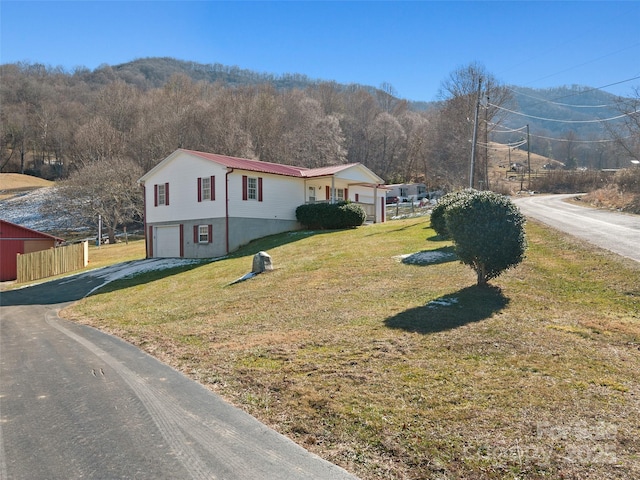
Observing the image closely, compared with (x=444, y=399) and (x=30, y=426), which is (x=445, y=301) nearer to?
(x=444, y=399)

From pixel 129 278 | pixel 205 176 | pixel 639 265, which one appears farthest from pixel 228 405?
pixel 205 176

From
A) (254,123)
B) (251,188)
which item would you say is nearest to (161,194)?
(251,188)

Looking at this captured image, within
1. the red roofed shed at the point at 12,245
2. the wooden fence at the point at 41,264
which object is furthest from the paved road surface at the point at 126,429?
the red roofed shed at the point at 12,245

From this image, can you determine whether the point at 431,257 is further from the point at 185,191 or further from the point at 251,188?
the point at 185,191

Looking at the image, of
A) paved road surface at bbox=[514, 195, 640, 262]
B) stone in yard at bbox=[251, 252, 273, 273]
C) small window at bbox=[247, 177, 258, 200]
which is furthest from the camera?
small window at bbox=[247, 177, 258, 200]

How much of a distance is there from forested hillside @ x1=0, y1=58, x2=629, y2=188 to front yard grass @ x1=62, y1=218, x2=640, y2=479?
34.3 m

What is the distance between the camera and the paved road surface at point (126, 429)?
388 cm

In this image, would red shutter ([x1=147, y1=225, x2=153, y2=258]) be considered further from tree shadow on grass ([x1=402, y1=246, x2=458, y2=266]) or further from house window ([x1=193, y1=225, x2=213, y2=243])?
tree shadow on grass ([x1=402, y1=246, x2=458, y2=266])

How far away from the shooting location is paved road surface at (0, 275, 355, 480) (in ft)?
12.7

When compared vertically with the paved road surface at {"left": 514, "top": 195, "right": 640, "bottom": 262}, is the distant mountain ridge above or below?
above

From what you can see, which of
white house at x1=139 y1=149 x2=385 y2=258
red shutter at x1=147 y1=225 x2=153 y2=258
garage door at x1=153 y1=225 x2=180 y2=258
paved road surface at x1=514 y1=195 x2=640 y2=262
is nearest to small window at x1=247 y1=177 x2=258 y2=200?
white house at x1=139 y1=149 x2=385 y2=258

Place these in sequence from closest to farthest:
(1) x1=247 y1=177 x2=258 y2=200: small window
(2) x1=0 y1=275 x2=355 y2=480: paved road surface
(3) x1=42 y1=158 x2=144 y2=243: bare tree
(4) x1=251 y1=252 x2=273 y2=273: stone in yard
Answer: (2) x1=0 y1=275 x2=355 y2=480: paved road surface → (4) x1=251 y1=252 x2=273 y2=273: stone in yard → (1) x1=247 y1=177 x2=258 y2=200: small window → (3) x1=42 y1=158 x2=144 y2=243: bare tree

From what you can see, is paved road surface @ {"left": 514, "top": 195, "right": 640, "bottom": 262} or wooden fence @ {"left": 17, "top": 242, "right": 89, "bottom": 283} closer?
paved road surface @ {"left": 514, "top": 195, "right": 640, "bottom": 262}

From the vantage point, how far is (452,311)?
324 inches
